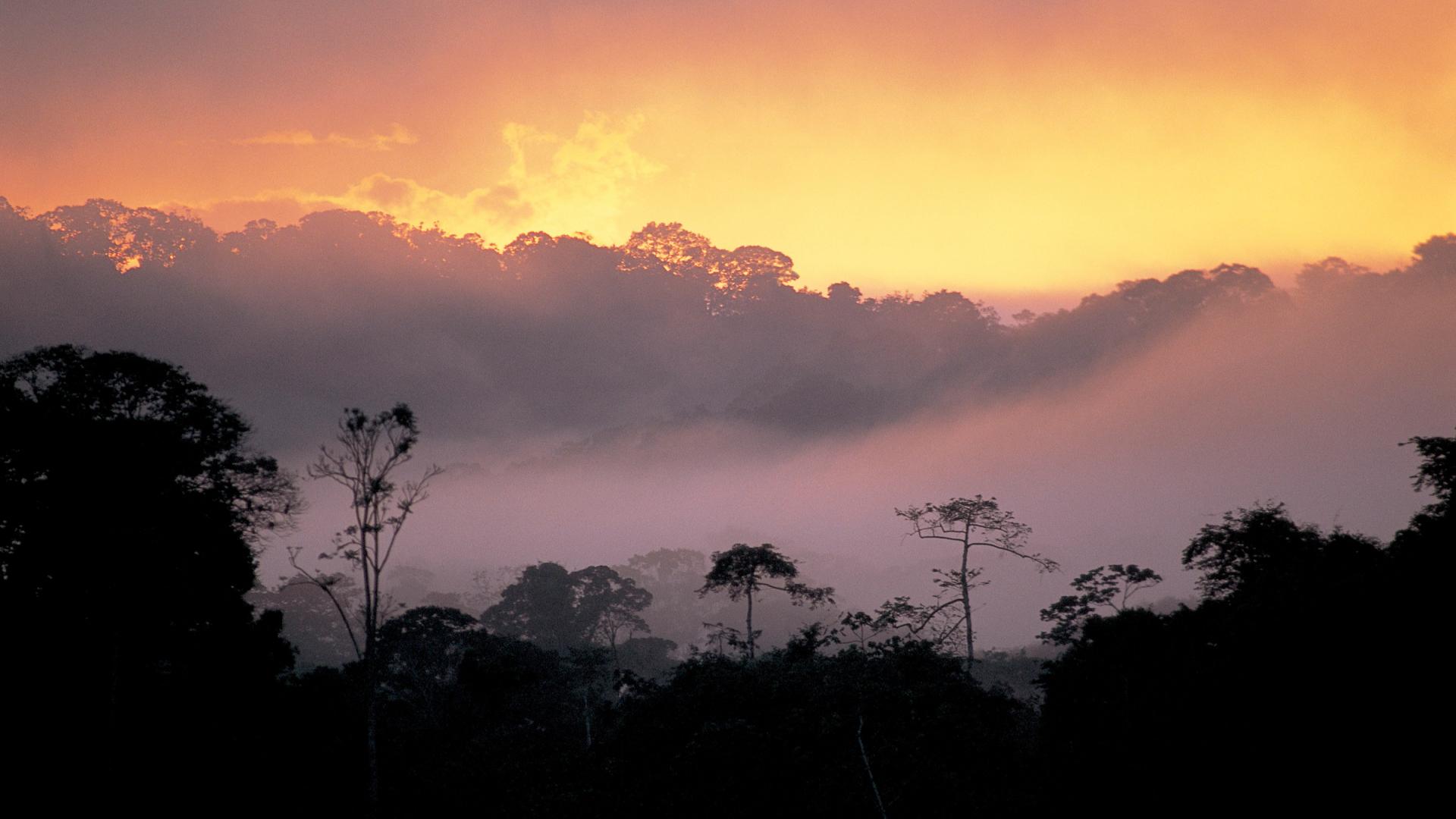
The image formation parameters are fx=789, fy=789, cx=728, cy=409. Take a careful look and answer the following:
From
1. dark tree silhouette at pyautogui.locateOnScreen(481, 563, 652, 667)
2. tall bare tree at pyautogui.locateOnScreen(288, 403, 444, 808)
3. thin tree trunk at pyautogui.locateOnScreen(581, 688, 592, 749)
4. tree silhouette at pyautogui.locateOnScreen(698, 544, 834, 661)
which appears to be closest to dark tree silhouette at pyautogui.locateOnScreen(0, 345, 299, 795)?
tall bare tree at pyautogui.locateOnScreen(288, 403, 444, 808)

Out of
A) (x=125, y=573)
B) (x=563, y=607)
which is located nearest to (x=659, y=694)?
(x=125, y=573)

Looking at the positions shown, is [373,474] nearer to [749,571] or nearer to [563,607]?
[749,571]

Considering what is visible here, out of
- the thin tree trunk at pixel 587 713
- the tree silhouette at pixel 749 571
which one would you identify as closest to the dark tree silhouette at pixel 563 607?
the thin tree trunk at pixel 587 713

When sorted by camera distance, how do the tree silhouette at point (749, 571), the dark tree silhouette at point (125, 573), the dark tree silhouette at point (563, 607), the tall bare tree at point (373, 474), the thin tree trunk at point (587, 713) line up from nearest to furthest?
the tall bare tree at point (373, 474)
the dark tree silhouette at point (125, 573)
the tree silhouette at point (749, 571)
the thin tree trunk at point (587, 713)
the dark tree silhouette at point (563, 607)

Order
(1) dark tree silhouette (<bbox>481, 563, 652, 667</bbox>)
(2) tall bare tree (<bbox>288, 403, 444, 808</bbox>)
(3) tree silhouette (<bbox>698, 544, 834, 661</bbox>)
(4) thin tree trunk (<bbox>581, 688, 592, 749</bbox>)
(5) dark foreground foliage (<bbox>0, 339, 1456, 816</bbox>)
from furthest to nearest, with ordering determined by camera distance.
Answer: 1. (1) dark tree silhouette (<bbox>481, 563, 652, 667</bbox>)
2. (4) thin tree trunk (<bbox>581, 688, 592, 749</bbox>)
3. (3) tree silhouette (<bbox>698, 544, 834, 661</bbox>)
4. (2) tall bare tree (<bbox>288, 403, 444, 808</bbox>)
5. (5) dark foreground foliage (<bbox>0, 339, 1456, 816</bbox>)

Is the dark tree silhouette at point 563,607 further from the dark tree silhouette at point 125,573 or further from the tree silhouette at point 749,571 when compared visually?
the dark tree silhouette at point 125,573

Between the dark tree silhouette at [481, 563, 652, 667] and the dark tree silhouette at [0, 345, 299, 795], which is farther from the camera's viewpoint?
the dark tree silhouette at [481, 563, 652, 667]

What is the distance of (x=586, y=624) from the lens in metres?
92.2

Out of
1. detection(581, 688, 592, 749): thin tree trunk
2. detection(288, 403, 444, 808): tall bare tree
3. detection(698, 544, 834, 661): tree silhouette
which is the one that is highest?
detection(288, 403, 444, 808): tall bare tree

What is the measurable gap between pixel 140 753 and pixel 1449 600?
37.5 m

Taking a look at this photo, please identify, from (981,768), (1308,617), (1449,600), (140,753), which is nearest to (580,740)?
(140,753)

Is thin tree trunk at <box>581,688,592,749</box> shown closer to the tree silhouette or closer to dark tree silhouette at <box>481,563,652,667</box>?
the tree silhouette

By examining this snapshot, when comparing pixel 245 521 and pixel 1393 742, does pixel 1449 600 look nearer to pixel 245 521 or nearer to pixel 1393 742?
pixel 1393 742

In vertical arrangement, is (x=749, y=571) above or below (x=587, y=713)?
above
